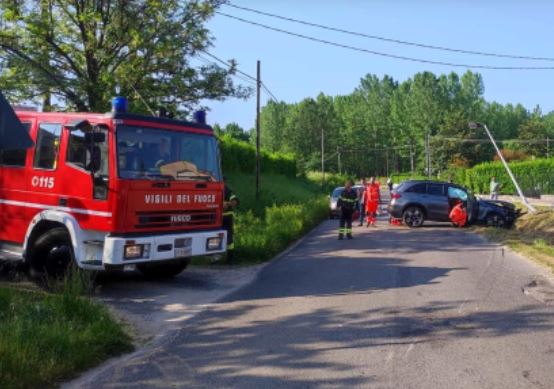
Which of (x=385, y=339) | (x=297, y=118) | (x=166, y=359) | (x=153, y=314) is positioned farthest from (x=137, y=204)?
(x=297, y=118)

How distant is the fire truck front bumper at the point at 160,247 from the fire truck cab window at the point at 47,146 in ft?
5.89

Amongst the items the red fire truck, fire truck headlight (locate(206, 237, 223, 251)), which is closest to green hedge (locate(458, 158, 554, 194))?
fire truck headlight (locate(206, 237, 223, 251))

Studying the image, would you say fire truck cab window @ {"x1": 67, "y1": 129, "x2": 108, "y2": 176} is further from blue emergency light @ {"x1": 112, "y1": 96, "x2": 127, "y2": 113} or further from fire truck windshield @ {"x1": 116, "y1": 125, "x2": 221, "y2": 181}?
blue emergency light @ {"x1": 112, "y1": 96, "x2": 127, "y2": 113}

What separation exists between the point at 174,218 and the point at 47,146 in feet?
7.54

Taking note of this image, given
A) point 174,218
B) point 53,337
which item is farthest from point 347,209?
point 53,337

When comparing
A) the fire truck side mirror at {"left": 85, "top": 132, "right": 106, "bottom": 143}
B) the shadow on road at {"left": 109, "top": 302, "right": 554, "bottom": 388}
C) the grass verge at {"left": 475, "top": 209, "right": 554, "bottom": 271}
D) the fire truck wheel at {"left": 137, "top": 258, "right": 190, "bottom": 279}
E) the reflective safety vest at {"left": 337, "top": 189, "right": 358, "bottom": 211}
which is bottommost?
the shadow on road at {"left": 109, "top": 302, "right": 554, "bottom": 388}

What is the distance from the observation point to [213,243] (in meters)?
9.80

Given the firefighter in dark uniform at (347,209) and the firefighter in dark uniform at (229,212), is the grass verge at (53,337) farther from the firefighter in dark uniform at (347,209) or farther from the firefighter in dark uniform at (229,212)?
the firefighter in dark uniform at (347,209)

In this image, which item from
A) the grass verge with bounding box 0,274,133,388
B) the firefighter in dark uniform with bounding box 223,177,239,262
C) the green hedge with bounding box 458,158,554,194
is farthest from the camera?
the green hedge with bounding box 458,158,554,194

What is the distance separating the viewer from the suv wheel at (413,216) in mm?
21312

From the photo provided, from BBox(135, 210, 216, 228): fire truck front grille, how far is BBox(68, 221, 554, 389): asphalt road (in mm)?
1308

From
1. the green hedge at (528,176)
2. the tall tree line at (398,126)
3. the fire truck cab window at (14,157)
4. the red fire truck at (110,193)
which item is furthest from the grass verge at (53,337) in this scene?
the tall tree line at (398,126)

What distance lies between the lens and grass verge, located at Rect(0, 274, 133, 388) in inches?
203

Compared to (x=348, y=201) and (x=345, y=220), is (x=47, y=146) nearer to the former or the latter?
(x=348, y=201)
